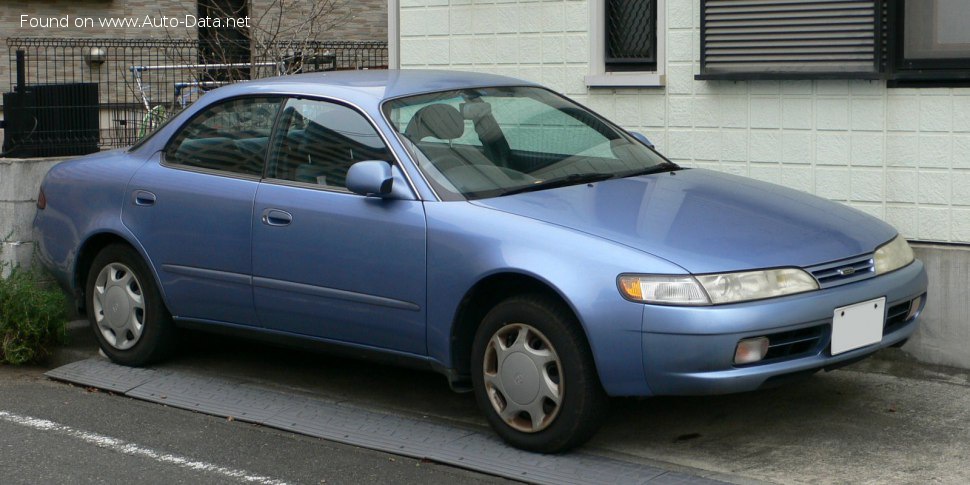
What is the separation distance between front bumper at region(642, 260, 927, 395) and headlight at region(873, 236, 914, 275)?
0.46 m

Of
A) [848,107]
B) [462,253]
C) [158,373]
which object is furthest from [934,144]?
[158,373]

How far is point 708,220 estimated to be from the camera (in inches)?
217

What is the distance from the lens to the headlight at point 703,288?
16.2 feet

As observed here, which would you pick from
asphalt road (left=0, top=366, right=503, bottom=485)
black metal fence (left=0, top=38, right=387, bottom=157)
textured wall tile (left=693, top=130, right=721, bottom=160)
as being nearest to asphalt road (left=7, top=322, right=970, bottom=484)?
asphalt road (left=0, top=366, right=503, bottom=485)

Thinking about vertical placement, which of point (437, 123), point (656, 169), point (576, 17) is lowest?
point (656, 169)

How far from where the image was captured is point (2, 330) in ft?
24.1

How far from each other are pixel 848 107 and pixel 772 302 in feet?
9.40

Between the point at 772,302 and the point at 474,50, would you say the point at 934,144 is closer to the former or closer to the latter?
the point at 772,302

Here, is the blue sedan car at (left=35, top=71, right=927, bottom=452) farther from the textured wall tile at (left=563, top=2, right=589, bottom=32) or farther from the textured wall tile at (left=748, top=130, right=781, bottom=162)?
the textured wall tile at (left=563, top=2, right=589, bottom=32)

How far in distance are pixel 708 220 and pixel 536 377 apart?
1002mm

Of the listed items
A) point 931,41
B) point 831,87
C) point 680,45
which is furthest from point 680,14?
point 931,41

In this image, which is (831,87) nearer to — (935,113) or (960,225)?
(935,113)

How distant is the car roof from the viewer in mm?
6289

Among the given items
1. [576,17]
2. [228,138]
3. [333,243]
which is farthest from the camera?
[576,17]
